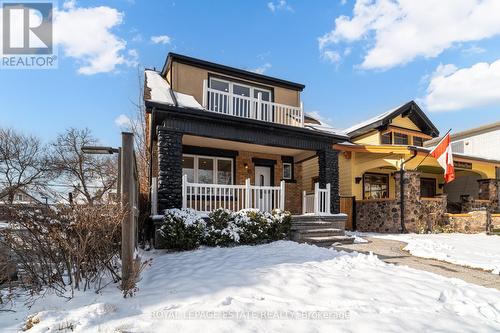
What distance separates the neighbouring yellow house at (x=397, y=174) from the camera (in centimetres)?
1213

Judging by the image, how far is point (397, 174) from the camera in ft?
40.1

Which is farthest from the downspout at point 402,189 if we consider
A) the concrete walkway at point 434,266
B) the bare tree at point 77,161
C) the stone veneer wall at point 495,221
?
the bare tree at point 77,161

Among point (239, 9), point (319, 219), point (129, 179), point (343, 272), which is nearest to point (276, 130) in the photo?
point (319, 219)

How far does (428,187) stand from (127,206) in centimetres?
1810

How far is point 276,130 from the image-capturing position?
32.5ft

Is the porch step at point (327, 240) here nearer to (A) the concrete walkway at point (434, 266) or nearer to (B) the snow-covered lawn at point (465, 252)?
(A) the concrete walkway at point (434, 266)

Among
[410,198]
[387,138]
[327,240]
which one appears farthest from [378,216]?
[327,240]

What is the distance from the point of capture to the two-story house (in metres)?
8.27

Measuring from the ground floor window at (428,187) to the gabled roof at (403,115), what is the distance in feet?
8.89

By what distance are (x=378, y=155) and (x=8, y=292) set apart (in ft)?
41.9

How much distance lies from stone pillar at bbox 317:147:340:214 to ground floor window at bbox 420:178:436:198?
30.5 ft

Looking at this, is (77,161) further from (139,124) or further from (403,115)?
(403,115)

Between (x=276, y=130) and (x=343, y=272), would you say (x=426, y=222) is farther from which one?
(x=343, y=272)

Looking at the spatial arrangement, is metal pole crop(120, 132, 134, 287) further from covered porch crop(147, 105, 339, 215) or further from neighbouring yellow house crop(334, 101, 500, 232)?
neighbouring yellow house crop(334, 101, 500, 232)
